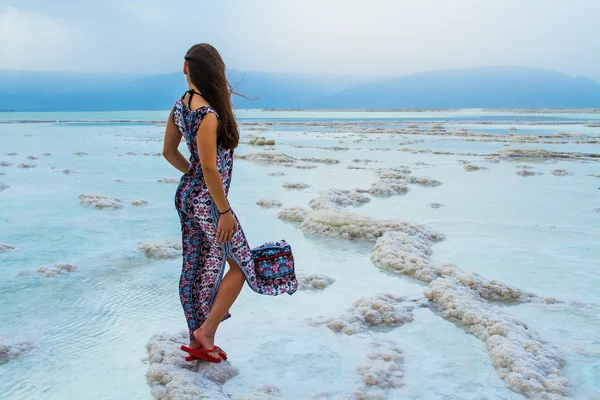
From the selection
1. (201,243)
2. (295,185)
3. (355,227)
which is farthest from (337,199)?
(201,243)

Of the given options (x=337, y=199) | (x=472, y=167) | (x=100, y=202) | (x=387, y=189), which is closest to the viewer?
(x=100, y=202)

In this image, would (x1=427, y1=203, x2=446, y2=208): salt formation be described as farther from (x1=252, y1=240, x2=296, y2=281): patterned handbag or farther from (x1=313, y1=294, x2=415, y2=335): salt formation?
(x1=252, y1=240, x2=296, y2=281): patterned handbag

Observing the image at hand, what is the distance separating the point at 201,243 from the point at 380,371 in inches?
44.0

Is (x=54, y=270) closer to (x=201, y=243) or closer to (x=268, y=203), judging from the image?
(x=201, y=243)

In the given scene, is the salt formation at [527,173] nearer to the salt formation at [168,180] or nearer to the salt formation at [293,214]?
the salt formation at [293,214]

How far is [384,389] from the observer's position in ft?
8.25

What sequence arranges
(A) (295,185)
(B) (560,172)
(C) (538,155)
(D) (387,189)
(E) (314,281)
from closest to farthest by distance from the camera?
(E) (314,281), (D) (387,189), (A) (295,185), (B) (560,172), (C) (538,155)

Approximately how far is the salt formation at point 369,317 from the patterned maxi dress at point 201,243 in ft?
2.15

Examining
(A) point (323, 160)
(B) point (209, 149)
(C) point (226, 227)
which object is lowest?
(A) point (323, 160)

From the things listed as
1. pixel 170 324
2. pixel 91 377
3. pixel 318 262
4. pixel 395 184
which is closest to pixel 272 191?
pixel 395 184

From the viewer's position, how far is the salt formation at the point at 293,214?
6.26 meters

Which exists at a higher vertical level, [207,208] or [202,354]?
[207,208]

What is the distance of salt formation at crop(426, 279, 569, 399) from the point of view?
2510 millimetres

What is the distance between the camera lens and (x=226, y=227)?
242 centimetres
